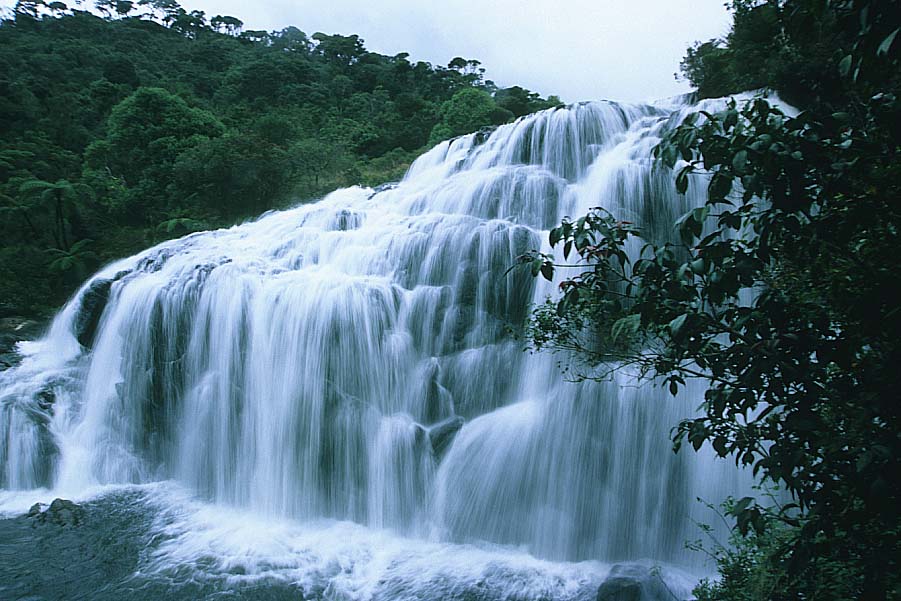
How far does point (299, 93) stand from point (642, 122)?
27.0 m

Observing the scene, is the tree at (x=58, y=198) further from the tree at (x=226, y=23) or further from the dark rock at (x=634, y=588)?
the tree at (x=226, y=23)

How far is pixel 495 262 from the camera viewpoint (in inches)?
364

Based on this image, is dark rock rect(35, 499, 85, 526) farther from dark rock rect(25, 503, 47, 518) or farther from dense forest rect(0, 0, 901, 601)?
dense forest rect(0, 0, 901, 601)

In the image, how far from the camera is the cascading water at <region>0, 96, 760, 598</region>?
6914 millimetres

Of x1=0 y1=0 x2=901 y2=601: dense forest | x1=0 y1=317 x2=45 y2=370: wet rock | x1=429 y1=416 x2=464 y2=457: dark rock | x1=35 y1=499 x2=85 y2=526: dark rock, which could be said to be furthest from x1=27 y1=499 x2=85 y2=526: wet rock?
x1=0 y1=0 x2=901 y2=601: dense forest

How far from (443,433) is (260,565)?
2.84 meters

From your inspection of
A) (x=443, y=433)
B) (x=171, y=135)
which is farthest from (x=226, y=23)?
(x=443, y=433)

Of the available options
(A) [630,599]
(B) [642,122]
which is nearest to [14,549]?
(A) [630,599]

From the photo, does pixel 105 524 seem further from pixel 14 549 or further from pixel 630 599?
pixel 630 599

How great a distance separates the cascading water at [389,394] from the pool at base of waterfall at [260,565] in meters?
0.30

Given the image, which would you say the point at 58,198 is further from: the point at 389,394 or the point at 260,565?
the point at 260,565

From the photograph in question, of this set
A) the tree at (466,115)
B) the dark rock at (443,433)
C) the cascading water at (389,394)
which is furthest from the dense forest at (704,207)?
the dark rock at (443,433)

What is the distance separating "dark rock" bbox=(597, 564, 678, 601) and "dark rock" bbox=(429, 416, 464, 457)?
2.75 m

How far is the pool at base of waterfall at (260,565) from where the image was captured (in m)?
6.09
